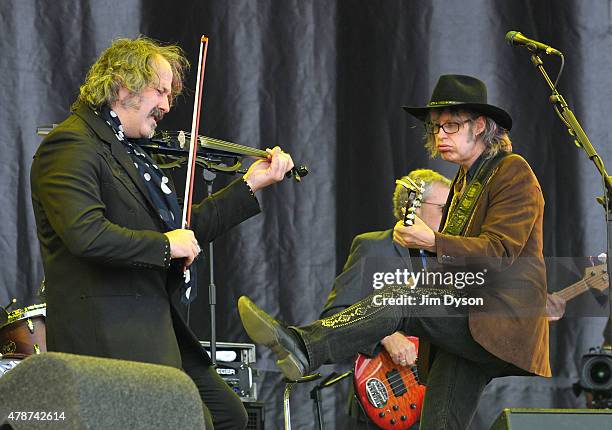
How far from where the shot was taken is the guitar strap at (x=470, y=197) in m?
3.42

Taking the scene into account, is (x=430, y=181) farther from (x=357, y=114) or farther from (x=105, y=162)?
(x=105, y=162)

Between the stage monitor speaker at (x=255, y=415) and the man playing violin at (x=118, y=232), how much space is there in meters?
1.40

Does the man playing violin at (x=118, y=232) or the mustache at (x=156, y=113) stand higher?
the mustache at (x=156, y=113)

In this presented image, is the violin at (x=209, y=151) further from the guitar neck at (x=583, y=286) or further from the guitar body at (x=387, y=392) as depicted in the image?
the guitar body at (x=387, y=392)

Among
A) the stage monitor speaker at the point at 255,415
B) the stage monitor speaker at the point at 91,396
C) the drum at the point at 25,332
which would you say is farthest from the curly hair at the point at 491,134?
the stage monitor speaker at the point at 91,396

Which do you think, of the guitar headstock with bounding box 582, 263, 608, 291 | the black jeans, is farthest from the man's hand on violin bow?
the guitar headstock with bounding box 582, 263, 608, 291

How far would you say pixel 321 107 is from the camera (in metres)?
5.00

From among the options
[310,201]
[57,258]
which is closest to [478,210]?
[57,258]

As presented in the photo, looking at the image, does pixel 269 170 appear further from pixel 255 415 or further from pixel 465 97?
pixel 255 415

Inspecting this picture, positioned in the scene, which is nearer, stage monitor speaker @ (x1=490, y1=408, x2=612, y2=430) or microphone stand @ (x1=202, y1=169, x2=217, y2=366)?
stage monitor speaker @ (x1=490, y1=408, x2=612, y2=430)

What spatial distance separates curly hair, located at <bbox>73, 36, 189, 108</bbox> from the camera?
2.97 meters

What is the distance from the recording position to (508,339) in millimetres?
3293

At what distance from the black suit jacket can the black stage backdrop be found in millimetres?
1987

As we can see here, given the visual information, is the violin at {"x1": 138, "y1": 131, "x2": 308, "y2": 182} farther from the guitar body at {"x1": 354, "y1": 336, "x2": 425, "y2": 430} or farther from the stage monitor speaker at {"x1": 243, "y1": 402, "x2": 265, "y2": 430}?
the guitar body at {"x1": 354, "y1": 336, "x2": 425, "y2": 430}
